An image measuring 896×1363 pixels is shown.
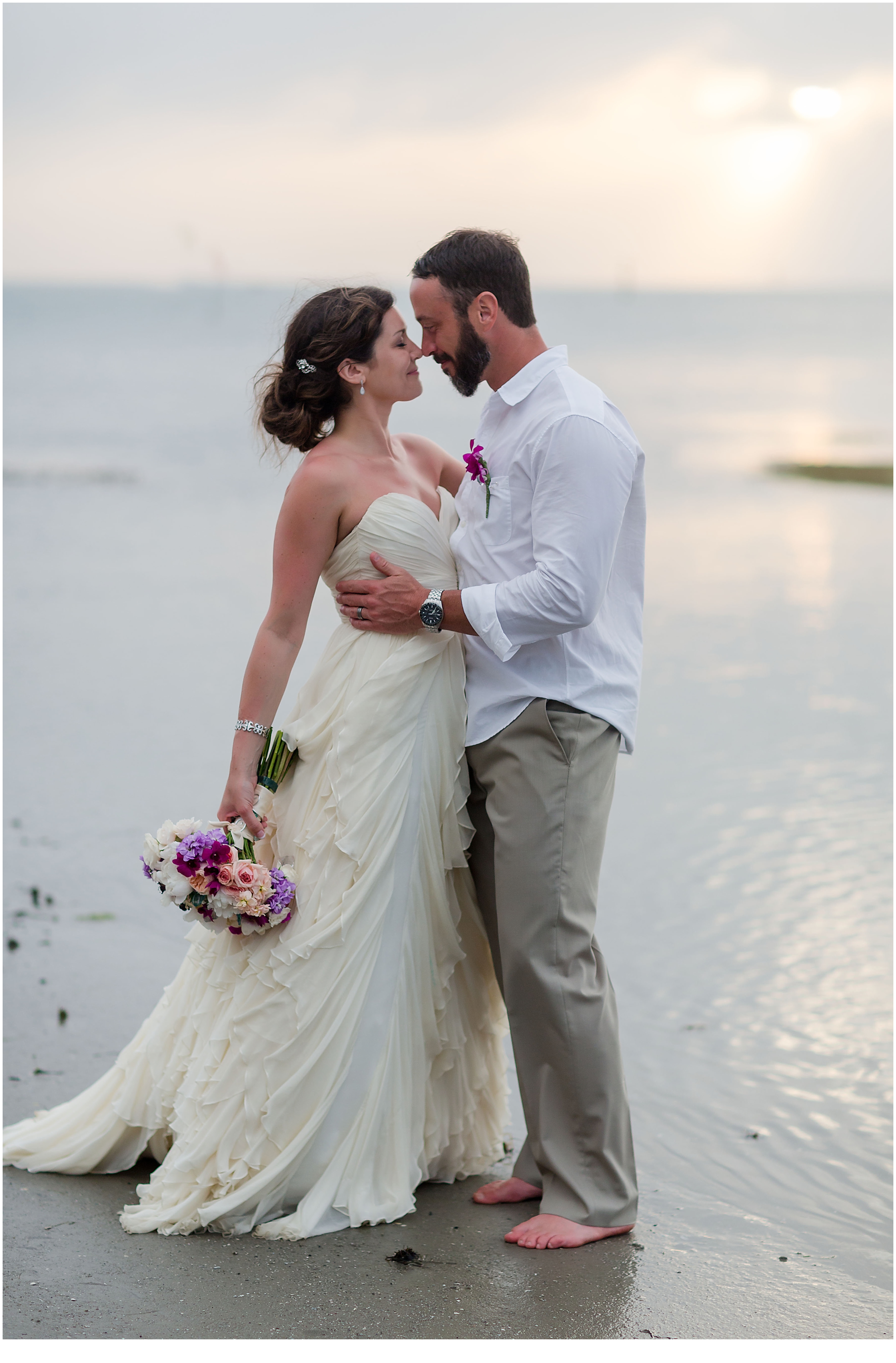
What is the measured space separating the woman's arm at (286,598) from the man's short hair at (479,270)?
0.54 meters

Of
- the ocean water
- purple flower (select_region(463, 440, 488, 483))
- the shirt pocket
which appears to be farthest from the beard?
the ocean water

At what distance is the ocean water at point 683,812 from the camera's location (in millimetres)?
3957

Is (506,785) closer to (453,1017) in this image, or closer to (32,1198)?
(453,1017)

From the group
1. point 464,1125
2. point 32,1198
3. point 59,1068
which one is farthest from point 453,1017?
point 59,1068

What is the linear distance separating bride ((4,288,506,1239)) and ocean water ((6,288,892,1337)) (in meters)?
0.45

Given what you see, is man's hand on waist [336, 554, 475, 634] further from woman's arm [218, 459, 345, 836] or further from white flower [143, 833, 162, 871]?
white flower [143, 833, 162, 871]

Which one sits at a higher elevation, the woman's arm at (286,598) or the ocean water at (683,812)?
the woman's arm at (286,598)

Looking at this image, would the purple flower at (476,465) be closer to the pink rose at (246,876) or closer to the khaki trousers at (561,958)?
the khaki trousers at (561,958)

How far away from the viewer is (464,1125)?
3.56m

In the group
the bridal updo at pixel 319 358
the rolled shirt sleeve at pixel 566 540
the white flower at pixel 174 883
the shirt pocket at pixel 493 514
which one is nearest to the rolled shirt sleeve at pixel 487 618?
the rolled shirt sleeve at pixel 566 540

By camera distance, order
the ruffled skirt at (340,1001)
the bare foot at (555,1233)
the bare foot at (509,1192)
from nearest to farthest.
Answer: the bare foot at (555,1233), the ruffled skirt at (340,1001), the bare foot at (509,1192)

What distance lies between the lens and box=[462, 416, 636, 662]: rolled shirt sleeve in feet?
10.1

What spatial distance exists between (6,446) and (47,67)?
40.4 ft

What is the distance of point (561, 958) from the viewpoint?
126 inches
